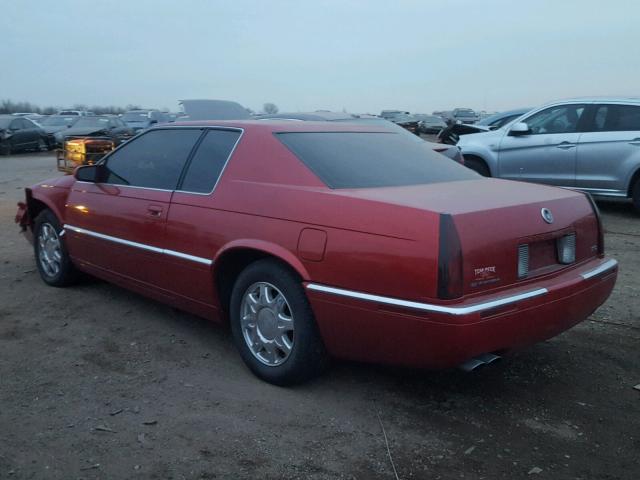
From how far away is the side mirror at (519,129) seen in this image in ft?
31.7

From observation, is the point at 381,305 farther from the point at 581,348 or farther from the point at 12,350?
the point at 12,350

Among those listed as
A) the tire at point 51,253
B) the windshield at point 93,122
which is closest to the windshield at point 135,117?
the windshield at point 93,122

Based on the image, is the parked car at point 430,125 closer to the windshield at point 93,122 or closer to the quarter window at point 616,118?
the windshield at point 93,122

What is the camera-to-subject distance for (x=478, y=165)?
1055 cm

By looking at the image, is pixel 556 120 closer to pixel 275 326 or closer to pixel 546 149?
pixel 546 149

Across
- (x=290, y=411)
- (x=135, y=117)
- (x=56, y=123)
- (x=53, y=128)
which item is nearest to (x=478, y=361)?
(x=290, y=411)

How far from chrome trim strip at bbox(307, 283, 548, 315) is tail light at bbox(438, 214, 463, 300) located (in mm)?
64

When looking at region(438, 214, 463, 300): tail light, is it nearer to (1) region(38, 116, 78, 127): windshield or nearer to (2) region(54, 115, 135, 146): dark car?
(2) region(54, 115, 135, 146): dark car

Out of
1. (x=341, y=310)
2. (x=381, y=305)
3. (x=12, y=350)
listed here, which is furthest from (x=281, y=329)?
(x=12, y=350)

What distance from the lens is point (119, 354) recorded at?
13.8 ft

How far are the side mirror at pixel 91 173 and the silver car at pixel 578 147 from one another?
6.63 meters

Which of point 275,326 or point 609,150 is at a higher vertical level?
point 609,150

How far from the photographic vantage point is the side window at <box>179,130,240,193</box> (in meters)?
4.16

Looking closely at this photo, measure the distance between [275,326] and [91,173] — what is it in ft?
7.53
